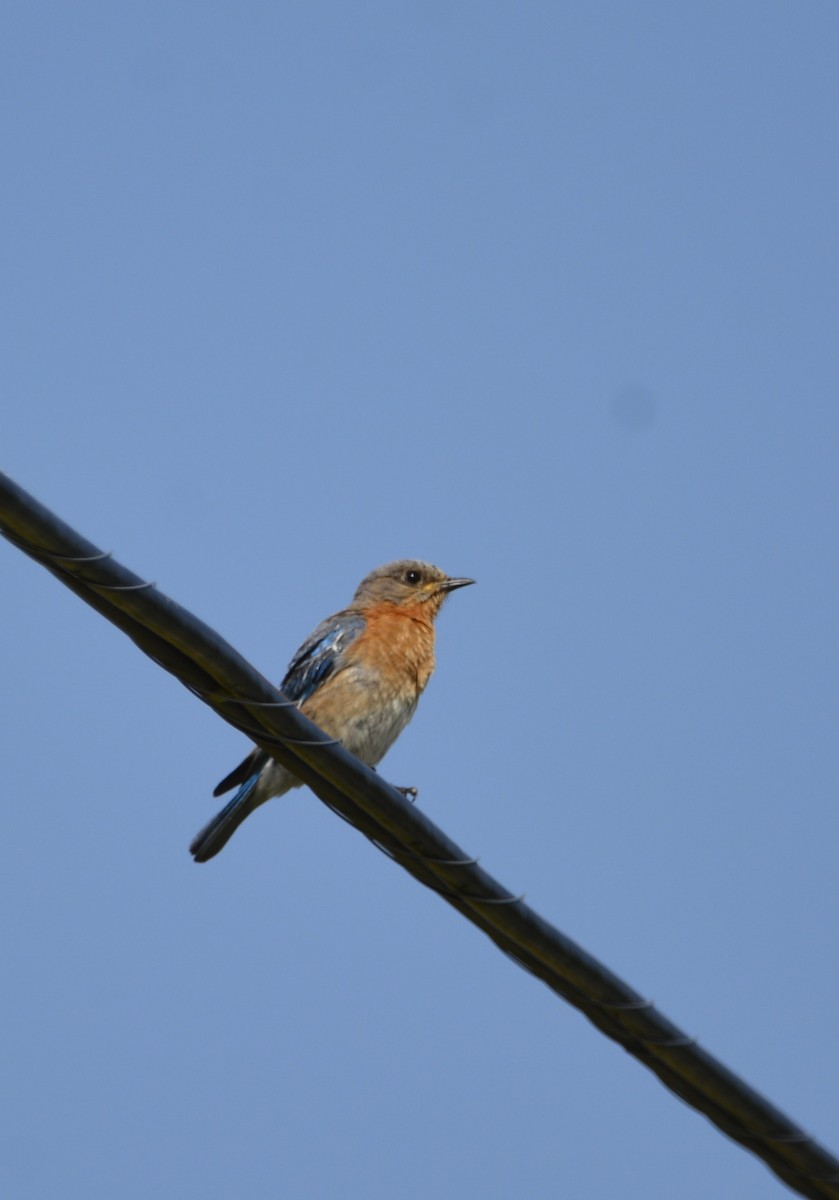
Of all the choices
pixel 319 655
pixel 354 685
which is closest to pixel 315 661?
pixel 319 655

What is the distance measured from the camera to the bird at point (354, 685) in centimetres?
845

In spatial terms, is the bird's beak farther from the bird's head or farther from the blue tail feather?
the blue tail feather

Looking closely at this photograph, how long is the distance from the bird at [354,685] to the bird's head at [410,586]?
0.01m

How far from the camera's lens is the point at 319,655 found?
8.80 m

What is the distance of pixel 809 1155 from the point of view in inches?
184

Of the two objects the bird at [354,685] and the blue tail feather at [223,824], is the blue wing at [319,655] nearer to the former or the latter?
the bird at [354,685]

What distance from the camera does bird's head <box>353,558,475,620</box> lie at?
9234 millimetres

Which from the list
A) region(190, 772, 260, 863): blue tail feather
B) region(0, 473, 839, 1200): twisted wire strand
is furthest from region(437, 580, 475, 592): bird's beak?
region(0, 473, 839, 1200): twisted wire strand

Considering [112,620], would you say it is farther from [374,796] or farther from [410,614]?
[410,614]

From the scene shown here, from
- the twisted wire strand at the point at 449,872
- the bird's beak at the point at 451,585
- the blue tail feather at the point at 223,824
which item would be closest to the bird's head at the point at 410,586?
the bird's beak at the point at 451,585

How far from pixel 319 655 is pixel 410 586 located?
79cm

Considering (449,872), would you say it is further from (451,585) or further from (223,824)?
(451,585)

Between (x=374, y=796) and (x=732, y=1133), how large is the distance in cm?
149

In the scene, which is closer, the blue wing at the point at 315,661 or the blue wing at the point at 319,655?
the blue wing at the point at 315,661
